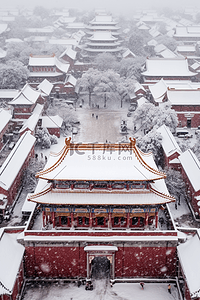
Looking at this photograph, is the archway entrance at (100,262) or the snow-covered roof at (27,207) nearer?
the archway entrance at (100,262)

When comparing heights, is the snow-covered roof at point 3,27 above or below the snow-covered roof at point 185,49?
above

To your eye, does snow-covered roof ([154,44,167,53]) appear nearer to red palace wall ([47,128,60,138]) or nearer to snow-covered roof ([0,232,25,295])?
red palace wall ([47,128,60,138])

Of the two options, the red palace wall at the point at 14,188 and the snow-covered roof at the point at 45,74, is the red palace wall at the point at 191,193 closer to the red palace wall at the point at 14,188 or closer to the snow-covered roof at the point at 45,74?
the red palace wall at the point at 14,188

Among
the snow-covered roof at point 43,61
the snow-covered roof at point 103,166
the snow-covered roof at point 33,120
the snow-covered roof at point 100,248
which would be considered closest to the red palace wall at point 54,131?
the snow-covered roof at point 33,120

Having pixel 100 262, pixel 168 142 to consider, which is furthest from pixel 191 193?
pixel 100 262

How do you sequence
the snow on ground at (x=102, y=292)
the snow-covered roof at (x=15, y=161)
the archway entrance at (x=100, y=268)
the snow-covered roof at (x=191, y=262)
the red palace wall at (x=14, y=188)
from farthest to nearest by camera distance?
the snow-covered roof at (x=15, y=161) → the red palace wall at (x=14, y=188) → the archway entrance at (x=100, y=268) → the snow on ground at (x=102, y=292) → the snow-covered roof at (x=191, y=262)

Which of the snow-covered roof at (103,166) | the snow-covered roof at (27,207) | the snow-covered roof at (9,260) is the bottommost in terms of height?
the snow-covered roof at (9,260)
